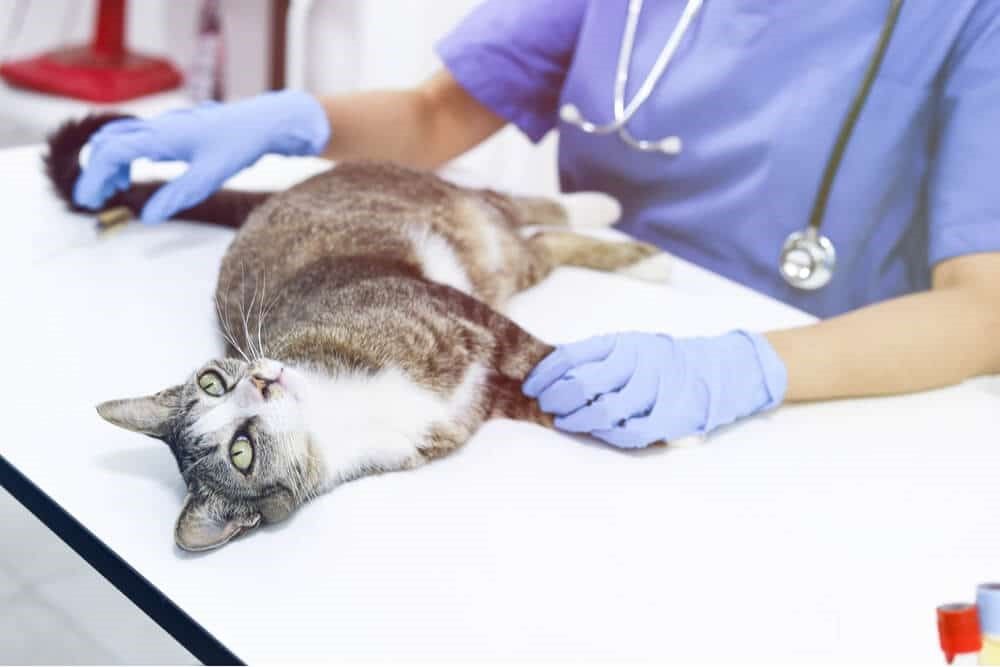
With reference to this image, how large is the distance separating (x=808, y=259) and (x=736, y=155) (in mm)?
183

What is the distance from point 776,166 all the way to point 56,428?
2.84 feet

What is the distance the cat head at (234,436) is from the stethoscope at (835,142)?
613 mm

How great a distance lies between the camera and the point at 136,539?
2.44 feet

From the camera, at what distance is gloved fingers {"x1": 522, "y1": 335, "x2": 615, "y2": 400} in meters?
0.92

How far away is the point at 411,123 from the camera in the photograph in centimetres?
145

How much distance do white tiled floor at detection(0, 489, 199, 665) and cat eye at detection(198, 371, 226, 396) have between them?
0.19 meters

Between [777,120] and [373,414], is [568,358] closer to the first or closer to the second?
[373,414]

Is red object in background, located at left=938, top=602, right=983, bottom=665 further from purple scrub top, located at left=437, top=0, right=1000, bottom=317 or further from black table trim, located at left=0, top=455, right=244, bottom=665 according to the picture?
purple scrub top, located at left=437, top=0, right=1000, bottom=317

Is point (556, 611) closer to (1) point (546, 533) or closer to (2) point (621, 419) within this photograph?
(1) point (546, 533)

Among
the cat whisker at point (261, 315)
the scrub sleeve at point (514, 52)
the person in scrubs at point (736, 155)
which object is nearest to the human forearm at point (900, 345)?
the person in scrubs at point (736, 155)

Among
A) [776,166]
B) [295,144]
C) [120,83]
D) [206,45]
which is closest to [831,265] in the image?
[776,166]

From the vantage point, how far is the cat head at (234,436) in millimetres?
788

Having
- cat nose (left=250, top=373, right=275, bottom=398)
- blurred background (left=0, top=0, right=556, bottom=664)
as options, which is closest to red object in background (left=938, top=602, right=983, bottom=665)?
cat nose (left=250, top=373, right=275, bottom=398)

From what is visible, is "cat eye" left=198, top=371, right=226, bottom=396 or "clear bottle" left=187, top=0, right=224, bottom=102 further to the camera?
"clear bottle" left=187, top=0, right=224, bottom=102
